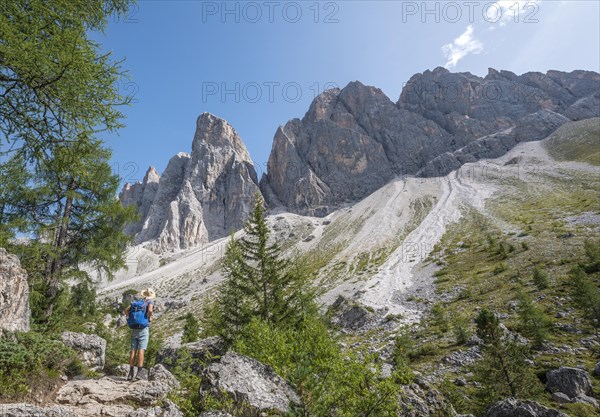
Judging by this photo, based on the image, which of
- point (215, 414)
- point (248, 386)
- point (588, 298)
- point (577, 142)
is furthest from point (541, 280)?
point (577, 142)

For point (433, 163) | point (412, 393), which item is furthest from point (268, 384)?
point (433, 163)

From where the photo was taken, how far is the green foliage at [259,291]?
54.1ft

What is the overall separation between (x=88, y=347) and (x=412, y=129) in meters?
169

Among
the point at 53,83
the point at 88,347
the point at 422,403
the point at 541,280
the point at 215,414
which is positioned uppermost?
the point at 53,83

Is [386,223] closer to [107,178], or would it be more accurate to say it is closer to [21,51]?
[107,178]

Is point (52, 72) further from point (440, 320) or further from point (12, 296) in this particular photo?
point (440, 320)

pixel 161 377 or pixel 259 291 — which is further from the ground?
A: pixel 259 291

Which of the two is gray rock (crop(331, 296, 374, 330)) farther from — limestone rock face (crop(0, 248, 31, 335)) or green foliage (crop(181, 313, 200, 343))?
limestone rock face (crop(0, 248, 31, 335))

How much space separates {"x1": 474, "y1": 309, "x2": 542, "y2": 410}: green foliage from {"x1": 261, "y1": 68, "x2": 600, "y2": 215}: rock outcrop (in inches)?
4834

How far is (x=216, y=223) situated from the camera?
147 m

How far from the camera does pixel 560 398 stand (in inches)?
478

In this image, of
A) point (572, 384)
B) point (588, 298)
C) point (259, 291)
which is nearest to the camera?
point (572, 384)

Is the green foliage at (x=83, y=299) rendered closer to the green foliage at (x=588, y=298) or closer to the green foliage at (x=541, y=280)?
the green foliage at (x=588, y=298)

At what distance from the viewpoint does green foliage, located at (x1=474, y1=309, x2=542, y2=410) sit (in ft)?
40.8
